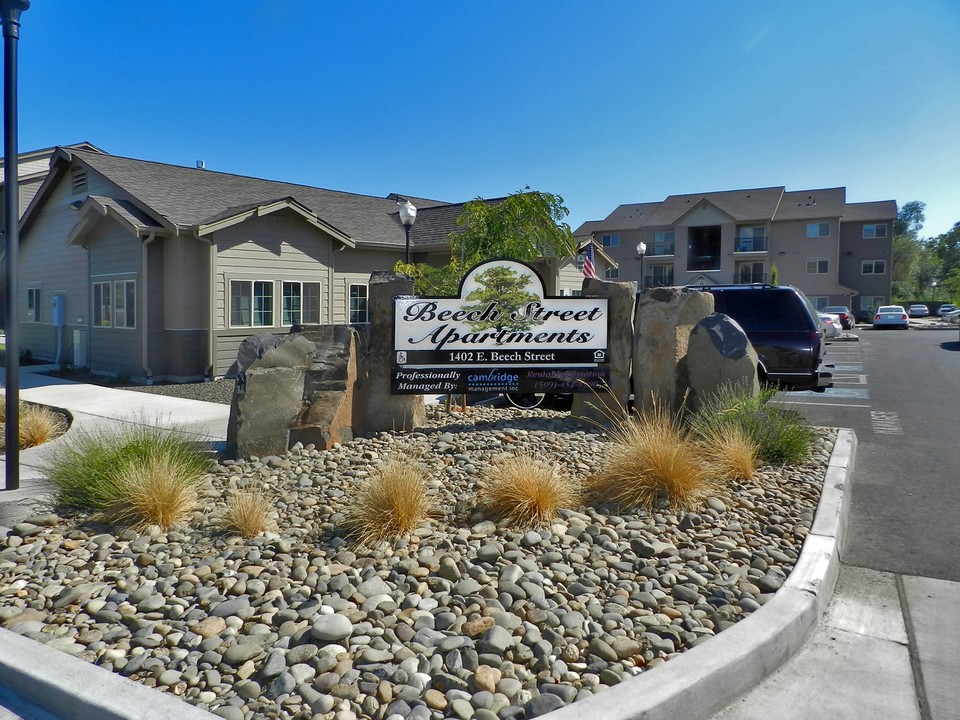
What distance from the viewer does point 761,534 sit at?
206 inches

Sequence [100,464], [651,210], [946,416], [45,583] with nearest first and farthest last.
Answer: [45,583], [100,464], [946,416], [651,210]

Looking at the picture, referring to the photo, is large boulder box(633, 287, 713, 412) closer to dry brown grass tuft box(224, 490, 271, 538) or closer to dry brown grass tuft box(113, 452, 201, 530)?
dry brown grass tuft box(224, 490, 271, 538)

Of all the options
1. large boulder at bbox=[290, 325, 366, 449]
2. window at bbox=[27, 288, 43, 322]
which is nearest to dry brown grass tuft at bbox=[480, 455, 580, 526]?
large boulder at bbox=[290, 325, 366, 449]

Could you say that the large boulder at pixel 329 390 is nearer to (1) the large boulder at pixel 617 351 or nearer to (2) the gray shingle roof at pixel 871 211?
(1) the large boulder at pixel 617 351

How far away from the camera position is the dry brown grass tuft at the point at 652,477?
225 inches

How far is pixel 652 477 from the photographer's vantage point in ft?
18.9

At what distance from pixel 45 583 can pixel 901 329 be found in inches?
1865

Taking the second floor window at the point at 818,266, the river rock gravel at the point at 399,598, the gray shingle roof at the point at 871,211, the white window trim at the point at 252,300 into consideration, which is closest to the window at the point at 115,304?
the white window trim at the point at 252,300

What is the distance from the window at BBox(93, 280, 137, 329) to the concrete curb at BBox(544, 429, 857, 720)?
15283 millimetres

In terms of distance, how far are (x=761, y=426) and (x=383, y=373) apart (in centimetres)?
418

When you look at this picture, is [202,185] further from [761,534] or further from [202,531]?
[761,534]

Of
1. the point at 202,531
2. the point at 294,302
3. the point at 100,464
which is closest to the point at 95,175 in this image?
the point at 294,302

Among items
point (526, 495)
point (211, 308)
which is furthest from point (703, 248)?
point (526, 495)

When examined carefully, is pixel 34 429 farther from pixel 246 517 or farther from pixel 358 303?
pixel 358 303
